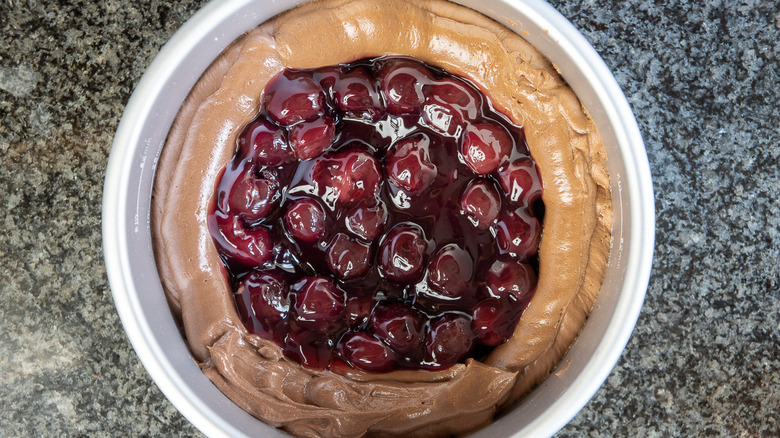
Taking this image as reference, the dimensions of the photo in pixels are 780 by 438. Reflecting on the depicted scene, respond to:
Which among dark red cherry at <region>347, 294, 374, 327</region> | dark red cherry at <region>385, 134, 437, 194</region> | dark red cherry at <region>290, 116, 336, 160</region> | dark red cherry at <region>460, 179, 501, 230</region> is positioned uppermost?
dark red cherry at <region>290, 116, 336, 160</region>

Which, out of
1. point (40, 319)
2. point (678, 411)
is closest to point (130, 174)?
point (40, 319)

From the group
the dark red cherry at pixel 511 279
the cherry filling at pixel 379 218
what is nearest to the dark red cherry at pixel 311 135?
the cherry filling at pixel 379 218

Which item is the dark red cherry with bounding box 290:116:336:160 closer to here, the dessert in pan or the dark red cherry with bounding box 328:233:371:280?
the dessert in pan

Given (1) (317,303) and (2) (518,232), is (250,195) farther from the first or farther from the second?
(2) (518,232)

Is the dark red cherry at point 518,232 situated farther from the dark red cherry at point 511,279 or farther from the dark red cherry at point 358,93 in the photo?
the dark red cherry at point 358,93

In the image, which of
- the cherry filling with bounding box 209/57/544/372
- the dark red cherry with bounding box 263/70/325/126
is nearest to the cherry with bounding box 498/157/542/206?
the cherry filling with bounding box 209/57/544/372

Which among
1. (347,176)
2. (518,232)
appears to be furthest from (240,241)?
(518,232)
